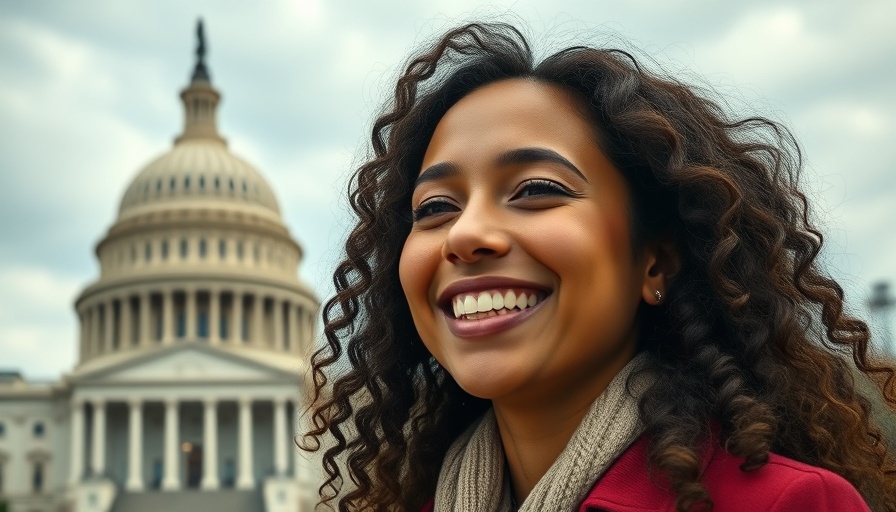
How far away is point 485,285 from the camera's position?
3.36m

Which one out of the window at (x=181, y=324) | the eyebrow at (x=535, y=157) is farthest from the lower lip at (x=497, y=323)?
the window at (x=181, y=324)

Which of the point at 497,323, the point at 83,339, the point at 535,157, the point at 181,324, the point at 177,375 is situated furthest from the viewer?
the point at 83,339

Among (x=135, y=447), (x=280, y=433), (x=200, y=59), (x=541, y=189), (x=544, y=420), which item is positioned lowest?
(x=135, y=447)

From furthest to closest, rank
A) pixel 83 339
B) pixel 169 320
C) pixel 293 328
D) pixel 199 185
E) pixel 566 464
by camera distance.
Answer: pixel 199 185, pixel 293 328, pixel 83 339, pixel 169 320, pixel 566 464

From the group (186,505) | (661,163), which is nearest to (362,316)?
(661,163)

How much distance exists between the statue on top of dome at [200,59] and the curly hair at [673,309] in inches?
4184

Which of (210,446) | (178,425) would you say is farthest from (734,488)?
(178,425)

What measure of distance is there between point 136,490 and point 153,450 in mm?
5911

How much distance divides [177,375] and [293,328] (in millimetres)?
14000

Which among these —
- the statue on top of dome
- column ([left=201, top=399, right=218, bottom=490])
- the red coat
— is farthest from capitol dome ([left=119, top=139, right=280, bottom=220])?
the red coat

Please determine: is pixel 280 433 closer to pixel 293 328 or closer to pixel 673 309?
pixel 293 328

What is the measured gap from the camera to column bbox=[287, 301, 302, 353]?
9419 centimetres

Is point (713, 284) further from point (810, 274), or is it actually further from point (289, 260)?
point (289, 260)

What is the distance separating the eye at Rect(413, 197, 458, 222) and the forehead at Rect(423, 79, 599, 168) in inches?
5.1
